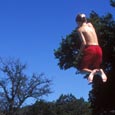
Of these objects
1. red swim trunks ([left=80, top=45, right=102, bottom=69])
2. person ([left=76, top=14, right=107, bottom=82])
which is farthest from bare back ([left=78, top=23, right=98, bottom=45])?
red swim trunks ([left=80, top=45, right=102, bottom=69])

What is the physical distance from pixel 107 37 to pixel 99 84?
5305mm

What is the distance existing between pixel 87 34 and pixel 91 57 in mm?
583

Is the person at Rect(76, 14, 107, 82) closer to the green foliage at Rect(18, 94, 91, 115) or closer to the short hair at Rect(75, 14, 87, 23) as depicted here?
the short hair at Rect(75, 14, 87, 23)

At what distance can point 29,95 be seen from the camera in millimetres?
58500

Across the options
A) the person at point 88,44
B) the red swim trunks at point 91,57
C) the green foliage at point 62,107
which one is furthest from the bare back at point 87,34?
the green foliage at point 62,107

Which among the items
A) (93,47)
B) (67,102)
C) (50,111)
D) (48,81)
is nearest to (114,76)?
(48,81)

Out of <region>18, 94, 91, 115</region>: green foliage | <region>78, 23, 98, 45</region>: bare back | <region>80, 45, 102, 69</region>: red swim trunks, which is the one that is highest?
<region>18, 94, 91, 115</region>: green foliage

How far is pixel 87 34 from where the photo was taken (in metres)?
9.34

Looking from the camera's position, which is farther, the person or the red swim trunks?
the red swim trunks

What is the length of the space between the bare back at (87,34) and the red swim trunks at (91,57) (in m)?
0.11

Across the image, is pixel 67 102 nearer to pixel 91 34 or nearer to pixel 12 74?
pixel 12 74

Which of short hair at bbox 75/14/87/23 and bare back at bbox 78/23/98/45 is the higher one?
short hair at bbox 75/14/87/23

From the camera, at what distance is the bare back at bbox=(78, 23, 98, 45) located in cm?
932

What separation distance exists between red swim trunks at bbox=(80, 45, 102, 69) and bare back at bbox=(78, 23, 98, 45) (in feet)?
0.36
